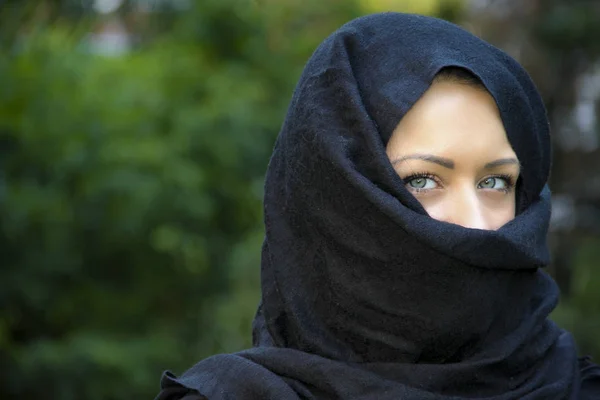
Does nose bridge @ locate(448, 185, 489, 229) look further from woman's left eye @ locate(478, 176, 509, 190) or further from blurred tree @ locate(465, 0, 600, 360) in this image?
blurred tree @ locate(465, 0, 600, 360)

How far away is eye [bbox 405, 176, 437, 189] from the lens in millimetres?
1851

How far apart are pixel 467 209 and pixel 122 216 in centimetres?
501

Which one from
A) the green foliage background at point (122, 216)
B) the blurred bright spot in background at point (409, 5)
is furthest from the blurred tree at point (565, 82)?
the green foliage background at point (122, 216)

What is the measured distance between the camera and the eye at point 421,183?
1.85 m

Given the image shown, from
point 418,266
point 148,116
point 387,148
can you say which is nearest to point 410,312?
point 418,266

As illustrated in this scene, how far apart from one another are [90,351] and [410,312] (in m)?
4.84

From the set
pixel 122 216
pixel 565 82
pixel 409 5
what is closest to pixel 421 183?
pixel 122 216

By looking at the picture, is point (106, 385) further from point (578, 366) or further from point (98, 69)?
point (578, 366)

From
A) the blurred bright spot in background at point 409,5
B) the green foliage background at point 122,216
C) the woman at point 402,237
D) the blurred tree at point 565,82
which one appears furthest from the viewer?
the blurred tree at point 565,82

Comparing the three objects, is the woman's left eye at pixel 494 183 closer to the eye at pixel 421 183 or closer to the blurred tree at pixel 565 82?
the eye at pixel 421 183

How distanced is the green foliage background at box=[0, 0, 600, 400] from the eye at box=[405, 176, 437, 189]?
4.05 meters

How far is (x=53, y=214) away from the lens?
21.4 ft

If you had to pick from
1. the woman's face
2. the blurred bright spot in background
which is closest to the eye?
the woman's face

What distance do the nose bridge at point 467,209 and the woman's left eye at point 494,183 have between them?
0.04 metres
